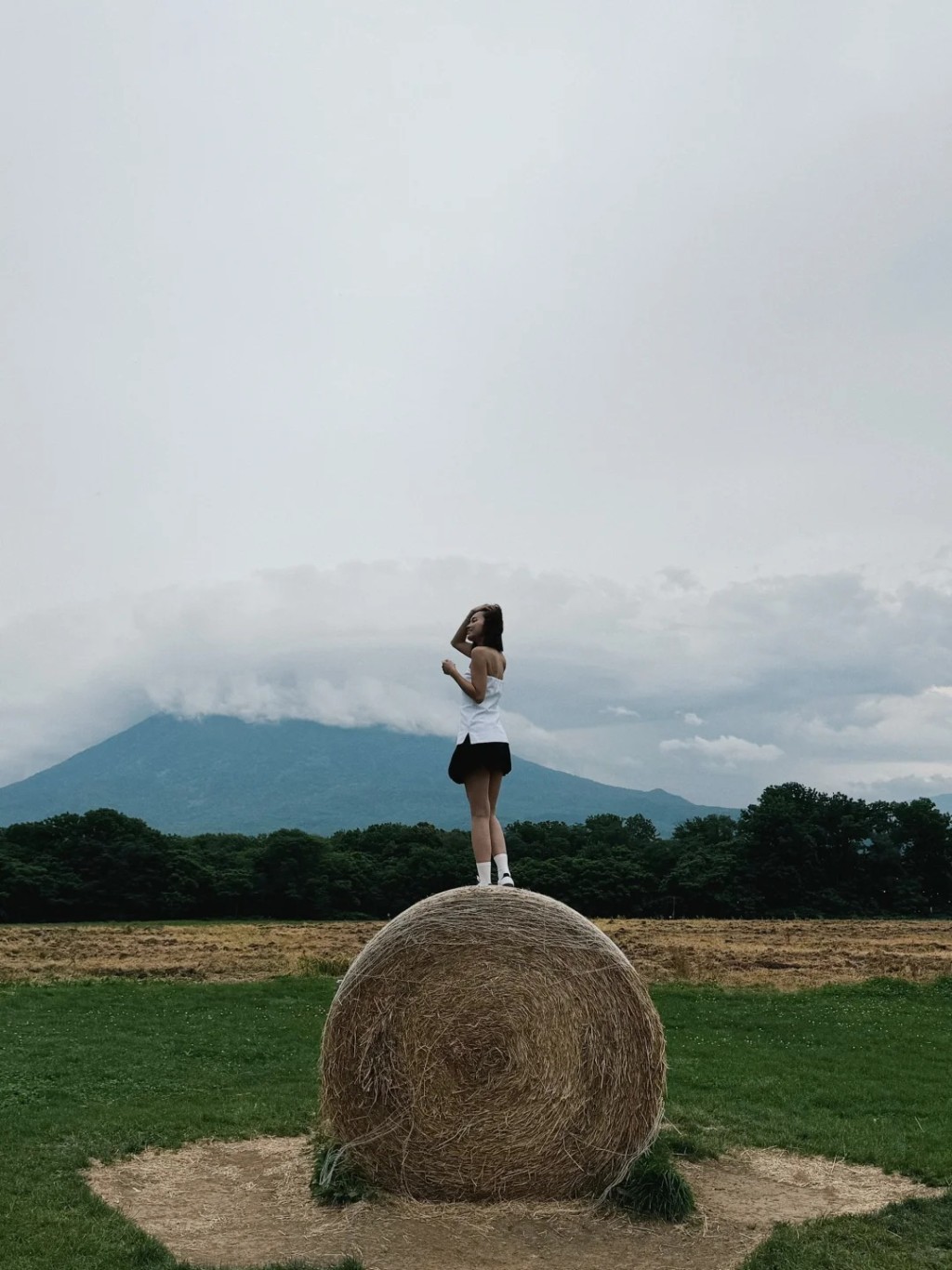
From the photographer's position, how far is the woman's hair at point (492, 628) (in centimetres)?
921

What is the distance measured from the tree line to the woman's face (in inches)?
1664

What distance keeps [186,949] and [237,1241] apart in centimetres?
2343

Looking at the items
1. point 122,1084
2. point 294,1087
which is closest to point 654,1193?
point 294,1087

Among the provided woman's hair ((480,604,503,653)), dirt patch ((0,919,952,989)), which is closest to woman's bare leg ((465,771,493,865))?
woman's hair ((480,604,503,653))

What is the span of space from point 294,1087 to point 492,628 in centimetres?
656

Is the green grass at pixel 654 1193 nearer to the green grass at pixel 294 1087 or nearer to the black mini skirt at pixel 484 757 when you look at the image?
the green grass at pixel 294 1087

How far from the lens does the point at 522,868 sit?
52.0 metres

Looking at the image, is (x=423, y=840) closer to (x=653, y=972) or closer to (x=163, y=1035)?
(x=653, y=972)

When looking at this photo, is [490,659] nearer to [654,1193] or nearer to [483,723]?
[483,723]

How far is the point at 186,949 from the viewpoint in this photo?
29750mm

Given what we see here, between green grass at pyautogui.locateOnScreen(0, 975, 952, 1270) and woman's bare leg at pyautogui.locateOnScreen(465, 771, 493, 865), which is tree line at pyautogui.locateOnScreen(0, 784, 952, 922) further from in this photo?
woman's bare leg at pyautogui.locateOnScreen(465, 771, 493, 865)

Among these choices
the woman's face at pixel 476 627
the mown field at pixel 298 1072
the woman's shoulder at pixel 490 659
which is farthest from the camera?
the woman's face at pixel 476 627

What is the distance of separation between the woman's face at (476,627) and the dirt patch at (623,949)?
48.3ft

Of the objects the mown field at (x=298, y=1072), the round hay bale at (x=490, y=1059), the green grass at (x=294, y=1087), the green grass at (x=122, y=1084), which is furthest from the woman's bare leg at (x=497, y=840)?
the green grass at (x=122, y=1084)
